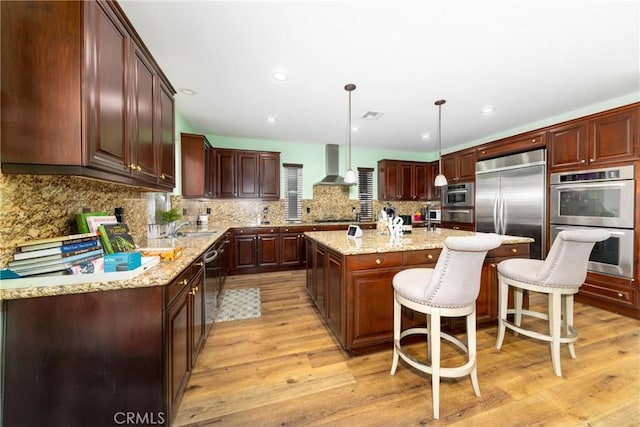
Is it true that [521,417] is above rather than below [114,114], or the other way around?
below

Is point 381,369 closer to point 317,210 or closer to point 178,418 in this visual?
point 178,418

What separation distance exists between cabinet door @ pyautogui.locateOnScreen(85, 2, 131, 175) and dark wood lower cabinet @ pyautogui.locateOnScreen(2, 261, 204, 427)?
0.69 metres

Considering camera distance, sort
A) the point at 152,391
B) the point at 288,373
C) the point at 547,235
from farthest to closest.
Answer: the point at 547,235
the point at 288,373
the point at 152,391

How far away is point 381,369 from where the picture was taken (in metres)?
1.84

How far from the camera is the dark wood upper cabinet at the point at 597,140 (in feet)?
8.64

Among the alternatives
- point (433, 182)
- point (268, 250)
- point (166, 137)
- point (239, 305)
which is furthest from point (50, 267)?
point (433, 182)

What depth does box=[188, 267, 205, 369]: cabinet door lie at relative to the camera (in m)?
1.65

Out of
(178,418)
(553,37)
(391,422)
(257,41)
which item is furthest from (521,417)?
(257,41)

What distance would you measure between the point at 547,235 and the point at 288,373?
3870mm

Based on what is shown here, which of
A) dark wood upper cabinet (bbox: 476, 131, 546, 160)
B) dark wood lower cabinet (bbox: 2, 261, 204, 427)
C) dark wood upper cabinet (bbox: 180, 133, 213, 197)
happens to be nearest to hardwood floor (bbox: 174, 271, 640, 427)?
dark wood lower cabinet (bbox: 2, 261, 204, 427)

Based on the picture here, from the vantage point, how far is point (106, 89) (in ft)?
4.03

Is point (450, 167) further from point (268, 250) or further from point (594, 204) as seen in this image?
point (268, 250)

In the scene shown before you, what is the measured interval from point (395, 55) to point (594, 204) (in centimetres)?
306

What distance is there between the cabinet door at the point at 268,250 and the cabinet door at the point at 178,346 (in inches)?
112
